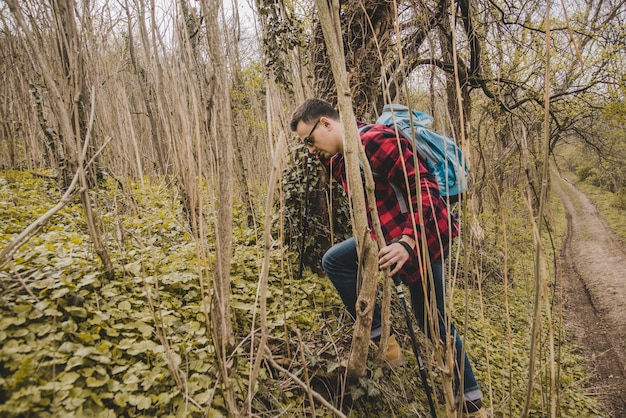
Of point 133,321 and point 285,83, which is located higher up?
point 285,83

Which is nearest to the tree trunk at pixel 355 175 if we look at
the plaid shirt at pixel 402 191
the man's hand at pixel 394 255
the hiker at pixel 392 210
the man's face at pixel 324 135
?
the man's hand at pixel 394 255

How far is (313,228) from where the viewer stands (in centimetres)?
255

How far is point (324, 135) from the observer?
164 centimetres

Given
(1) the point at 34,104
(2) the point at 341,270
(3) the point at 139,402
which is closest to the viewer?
(3) the point at 139,402

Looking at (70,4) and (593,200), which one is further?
(593,200)

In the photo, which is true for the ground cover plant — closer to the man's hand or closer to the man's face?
the man's hand

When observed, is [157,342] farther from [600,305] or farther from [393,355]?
[600,305]

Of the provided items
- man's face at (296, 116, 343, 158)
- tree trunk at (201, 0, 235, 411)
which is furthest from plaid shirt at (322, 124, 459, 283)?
tree trunk at (201, 0, 235, 411)

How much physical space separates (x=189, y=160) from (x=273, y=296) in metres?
1.50

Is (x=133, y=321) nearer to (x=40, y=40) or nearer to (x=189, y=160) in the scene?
(x=189, y=160)

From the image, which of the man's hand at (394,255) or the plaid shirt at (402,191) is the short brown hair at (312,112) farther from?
the man's hand at (394,255)

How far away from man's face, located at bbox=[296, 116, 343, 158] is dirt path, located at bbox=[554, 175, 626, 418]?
1.27 m

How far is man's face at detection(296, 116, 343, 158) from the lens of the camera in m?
1.63

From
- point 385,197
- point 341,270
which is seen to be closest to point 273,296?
point 341,270
